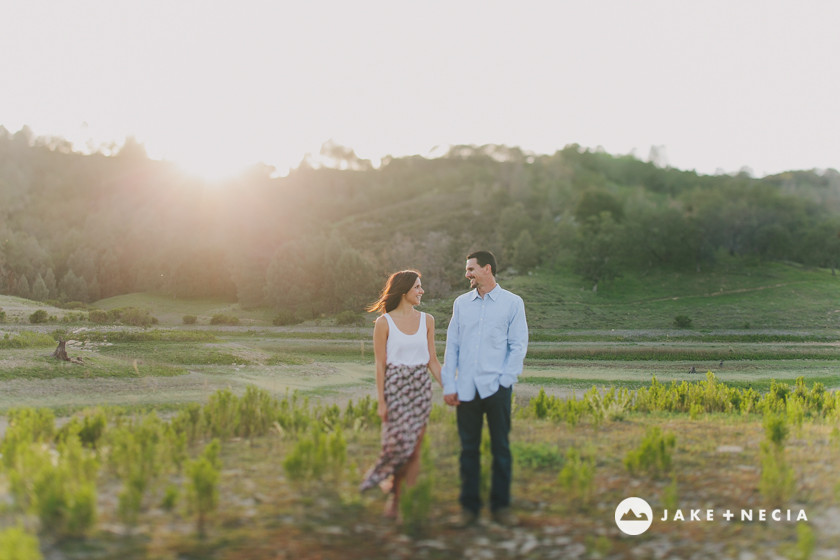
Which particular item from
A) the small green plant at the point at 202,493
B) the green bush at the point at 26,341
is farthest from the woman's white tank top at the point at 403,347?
the green bush at the point at 26,341

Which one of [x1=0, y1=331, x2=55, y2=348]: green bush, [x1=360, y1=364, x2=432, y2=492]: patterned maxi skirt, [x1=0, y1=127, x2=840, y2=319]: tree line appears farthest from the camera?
[x1=0, y1=127, x2=840, y2=319]: tree line

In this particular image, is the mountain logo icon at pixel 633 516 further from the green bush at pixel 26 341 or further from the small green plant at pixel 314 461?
the green bush at pixel 26 341

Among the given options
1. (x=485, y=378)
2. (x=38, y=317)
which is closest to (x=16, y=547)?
(x=485, y=378)

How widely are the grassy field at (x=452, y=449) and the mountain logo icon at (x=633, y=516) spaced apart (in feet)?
0.30

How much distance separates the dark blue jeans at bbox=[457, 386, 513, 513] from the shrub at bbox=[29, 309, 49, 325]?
3147cm

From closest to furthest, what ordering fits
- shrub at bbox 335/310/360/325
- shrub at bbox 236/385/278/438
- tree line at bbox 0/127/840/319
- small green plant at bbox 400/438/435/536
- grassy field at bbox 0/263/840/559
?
1. grassy field at bbox 0/263/840/559
2. small green plant at bbox 400/438/435/536
3. shrub at bbox 236/385/278/438
4. shrub at bbox 335/310/360/325
5. tree line at bbox 0/127/840/319

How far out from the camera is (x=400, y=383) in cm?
557

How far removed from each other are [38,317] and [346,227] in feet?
165

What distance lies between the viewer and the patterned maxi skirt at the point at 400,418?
550cm

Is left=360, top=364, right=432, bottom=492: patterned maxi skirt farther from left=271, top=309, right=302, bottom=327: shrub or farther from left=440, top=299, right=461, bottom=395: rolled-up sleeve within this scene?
left=271, top=309, right=302, bottom=327: shrub

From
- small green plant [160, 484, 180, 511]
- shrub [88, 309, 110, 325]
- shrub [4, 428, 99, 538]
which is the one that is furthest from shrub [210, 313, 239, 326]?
small green plant [160, 484, 180, 511]

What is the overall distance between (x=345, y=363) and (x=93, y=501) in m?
17.5

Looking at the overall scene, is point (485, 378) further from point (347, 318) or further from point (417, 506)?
point (347, 318)

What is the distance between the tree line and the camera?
→ 48.4m
